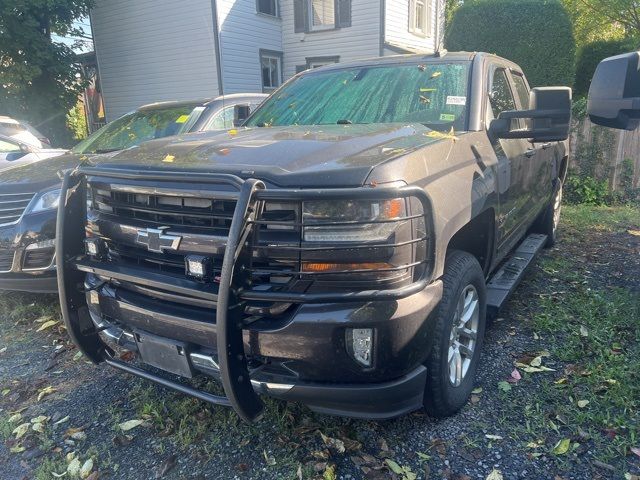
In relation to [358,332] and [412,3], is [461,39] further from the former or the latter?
[358,332]

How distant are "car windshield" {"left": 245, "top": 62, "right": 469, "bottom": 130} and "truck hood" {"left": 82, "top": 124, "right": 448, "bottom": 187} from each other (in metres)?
0.29

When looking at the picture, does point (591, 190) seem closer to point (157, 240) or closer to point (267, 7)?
point (157, 240)

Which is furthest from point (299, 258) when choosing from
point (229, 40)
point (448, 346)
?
point (229, 40)

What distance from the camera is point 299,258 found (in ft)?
6.63

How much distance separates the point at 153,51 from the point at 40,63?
3.38 m

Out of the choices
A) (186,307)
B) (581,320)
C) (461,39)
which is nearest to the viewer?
(186,307)

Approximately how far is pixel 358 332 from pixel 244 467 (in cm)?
97

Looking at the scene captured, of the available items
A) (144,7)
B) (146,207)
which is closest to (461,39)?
(144,7)

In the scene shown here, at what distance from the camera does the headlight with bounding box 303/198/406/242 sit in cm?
197

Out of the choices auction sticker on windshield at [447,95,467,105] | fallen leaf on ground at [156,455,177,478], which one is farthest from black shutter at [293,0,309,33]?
fallen leaf on ground at [156,455,177,478]

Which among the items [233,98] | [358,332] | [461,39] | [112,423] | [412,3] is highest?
[412,3]

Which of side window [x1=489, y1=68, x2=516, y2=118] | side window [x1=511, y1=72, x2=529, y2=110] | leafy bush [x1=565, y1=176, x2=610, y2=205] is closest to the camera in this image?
side window [x1=489, y1=68, x2=516, y2=118]

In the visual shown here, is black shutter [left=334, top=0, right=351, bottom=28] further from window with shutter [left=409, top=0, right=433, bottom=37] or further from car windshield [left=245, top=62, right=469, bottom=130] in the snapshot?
car windshield [left=245, top=62, right=469, bottom=130]

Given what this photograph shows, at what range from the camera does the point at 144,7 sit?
15.4 m
